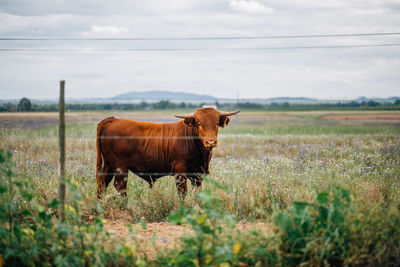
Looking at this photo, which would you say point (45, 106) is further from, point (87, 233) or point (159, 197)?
point (87, 233)

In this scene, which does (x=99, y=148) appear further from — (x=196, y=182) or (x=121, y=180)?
(x=196, y=182)

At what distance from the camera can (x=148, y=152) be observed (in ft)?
22.2

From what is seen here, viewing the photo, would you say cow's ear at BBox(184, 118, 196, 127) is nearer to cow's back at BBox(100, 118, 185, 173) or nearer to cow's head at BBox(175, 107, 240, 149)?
cow's head at BBox(175, 107, 240, 149)

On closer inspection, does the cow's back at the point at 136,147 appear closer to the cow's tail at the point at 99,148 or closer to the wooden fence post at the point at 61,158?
the cow's tail at the point at 99,148

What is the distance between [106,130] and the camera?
6.78 m

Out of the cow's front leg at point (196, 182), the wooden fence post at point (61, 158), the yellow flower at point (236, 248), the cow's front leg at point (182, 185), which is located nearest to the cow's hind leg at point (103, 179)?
the cow's front leg at point (182, 185)

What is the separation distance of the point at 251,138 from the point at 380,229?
1224 cm

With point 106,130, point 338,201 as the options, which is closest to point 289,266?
point 338,201

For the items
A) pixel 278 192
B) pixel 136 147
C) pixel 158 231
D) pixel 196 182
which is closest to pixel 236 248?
pixel 158 231

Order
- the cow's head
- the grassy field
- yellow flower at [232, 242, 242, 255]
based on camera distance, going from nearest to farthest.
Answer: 1. yellow flower at [232, 242, 242, 255]
2. the grassy field
3. the cow's head

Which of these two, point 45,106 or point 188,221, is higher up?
point 45,106

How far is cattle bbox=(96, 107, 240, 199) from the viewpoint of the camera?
6668 mm

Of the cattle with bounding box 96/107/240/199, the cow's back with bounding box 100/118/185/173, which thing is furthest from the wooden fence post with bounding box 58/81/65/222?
the cow's back with bounding box 100/118/185/173

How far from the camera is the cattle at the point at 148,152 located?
21.9ft
